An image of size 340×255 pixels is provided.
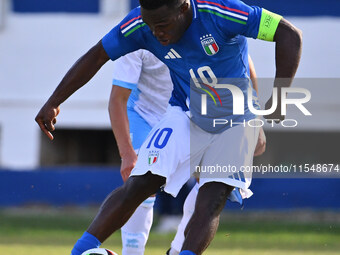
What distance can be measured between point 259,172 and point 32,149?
20.5ft

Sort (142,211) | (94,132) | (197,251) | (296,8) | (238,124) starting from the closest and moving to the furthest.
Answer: (197,251), (238,124), (142,211), (296,8), (94,132)

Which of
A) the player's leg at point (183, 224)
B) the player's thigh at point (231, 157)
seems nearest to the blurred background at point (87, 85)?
the player's leg at point (183, 224)

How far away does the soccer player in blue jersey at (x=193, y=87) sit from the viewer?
209 inches

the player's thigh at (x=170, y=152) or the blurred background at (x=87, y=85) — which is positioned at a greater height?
the player's thigh at (x=170, y=152)

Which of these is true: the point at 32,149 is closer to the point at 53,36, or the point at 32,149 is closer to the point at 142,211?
the point at 53,36

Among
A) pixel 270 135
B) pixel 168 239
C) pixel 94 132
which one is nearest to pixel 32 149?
pixel 94 132

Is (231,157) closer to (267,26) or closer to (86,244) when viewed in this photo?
(267,26)

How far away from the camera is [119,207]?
5.53m

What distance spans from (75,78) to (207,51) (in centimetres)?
94

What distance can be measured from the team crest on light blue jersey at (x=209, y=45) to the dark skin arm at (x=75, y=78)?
27.5 inches

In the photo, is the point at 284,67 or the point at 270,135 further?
the point at 270,135

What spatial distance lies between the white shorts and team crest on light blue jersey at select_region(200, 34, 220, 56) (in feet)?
1.99

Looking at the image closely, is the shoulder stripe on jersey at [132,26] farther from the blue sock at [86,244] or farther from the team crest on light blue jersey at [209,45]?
the blue sock at [86,244]

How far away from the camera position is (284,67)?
5355mm
